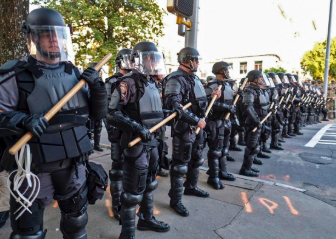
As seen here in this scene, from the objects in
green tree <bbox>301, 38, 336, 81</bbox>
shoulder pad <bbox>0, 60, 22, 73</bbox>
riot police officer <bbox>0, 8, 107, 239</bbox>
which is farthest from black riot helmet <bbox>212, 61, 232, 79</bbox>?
green tree <bbox>301, 38, 336, 81</bbox>

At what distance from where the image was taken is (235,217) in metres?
3.56

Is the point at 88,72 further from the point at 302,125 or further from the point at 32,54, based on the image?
the point at 302,125

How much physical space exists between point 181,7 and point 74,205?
3351mm

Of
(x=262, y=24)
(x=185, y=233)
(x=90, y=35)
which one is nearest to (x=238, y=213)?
(x=185, y=233)

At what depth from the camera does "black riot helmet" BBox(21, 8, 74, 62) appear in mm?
1959

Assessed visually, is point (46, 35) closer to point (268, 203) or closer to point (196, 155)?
point (196, 155)

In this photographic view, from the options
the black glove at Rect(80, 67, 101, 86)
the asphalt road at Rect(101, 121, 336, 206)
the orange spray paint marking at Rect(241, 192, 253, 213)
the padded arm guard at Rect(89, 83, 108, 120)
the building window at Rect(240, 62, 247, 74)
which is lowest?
the asphalt road at Rect(101, 121, 336, 206)

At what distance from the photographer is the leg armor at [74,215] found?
2129mm

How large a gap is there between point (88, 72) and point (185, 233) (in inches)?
81.9

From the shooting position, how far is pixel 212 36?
44.0 meters

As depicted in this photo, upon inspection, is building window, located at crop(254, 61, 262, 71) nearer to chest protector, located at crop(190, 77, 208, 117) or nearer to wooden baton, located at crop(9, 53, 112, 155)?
chest protector, located at crop(190, 77, 208, 117)

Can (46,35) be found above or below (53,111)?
above

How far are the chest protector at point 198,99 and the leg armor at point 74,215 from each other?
212 centimetres

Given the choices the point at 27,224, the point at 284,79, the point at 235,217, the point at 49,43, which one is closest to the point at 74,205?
the point at 27,224
